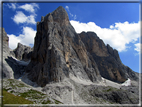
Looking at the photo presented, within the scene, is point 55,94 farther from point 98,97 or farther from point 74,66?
point 74,66

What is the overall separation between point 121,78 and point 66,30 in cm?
5844

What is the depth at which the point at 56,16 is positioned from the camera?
240 ft

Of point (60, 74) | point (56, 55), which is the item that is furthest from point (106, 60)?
point (60, 74)

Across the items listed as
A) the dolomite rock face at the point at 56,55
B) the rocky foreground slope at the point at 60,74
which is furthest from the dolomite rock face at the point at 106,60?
the dolomite rock face at the point at 56,55

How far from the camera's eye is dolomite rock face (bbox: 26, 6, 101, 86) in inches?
1730

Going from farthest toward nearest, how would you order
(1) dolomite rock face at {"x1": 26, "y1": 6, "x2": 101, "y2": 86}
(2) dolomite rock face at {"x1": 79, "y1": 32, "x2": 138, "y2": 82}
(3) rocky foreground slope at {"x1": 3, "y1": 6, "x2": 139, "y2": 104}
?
(2) dolomite rock face at {"x1": 79, "y1": 32, "x2": 138, "y2": 82} < (1) dolomite rock face at {"x1": 26, "y1": 6, "x2": 101, "y2": 86} < (3) rocky foreground slope at {"x1": 3, "y1": 6, "x2": 139, "y2": 104}

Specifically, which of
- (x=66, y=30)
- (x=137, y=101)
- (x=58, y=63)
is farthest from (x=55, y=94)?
(x=66, y=30)

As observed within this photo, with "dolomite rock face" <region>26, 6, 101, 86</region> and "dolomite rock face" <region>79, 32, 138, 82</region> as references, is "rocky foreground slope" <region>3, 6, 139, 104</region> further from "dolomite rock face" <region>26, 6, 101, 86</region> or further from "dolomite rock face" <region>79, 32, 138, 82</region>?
"dolomite rock face" <region>79, 32, 138, 82</region>

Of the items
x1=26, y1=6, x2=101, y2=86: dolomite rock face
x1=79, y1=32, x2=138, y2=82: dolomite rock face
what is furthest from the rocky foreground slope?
x1=79, y1=32, x2=138, y2=82: dolomite rock face

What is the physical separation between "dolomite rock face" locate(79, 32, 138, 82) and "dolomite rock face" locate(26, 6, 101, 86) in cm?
2667

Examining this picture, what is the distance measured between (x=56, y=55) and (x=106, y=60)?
61552 mm

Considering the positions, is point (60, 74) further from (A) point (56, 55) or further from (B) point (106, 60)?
(B) point (106, 60)

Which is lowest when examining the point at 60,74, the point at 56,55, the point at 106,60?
the point at 60,74

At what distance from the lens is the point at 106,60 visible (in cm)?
9500
